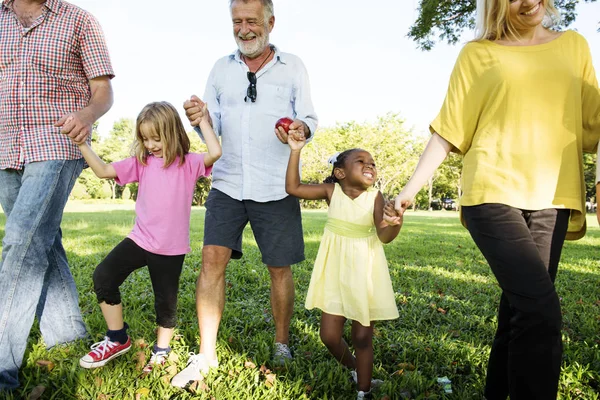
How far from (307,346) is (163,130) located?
1916 mm

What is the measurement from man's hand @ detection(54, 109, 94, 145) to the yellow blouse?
2.26 metres

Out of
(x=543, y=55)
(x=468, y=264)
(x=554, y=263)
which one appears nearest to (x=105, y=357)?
(x=554, y=263)

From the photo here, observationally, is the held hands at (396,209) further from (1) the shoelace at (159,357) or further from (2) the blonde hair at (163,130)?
(1) the shoelace at (159,357)

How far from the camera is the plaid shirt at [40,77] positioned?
3120mm

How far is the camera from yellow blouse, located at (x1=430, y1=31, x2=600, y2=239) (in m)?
2.30

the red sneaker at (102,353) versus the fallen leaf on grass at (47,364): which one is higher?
the red sneaker at (102,353)

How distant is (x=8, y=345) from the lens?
115 inches

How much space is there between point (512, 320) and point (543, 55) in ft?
4.12

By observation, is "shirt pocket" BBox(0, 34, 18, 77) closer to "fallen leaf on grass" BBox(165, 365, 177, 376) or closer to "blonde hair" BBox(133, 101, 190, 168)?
"blonde hair" BBox(133, 101, 190, 168)

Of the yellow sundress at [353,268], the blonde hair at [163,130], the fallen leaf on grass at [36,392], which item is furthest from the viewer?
the blonde hair at [163,130]

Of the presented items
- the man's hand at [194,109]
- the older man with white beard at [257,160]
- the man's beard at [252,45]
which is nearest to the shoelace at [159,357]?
the older man with white beard at [257,160]

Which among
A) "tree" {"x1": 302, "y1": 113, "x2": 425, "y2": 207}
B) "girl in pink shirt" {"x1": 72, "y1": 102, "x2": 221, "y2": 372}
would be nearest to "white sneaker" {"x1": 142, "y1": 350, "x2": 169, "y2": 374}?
"girl in pink shirt" {"x1": 72, "y1": 102, "x2": 221, "y2": 372}

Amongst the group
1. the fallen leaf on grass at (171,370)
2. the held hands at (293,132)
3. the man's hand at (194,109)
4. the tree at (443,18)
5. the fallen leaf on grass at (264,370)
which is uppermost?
the tree at (443,18)

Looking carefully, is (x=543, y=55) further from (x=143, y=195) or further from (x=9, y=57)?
(x=9, y=57)
